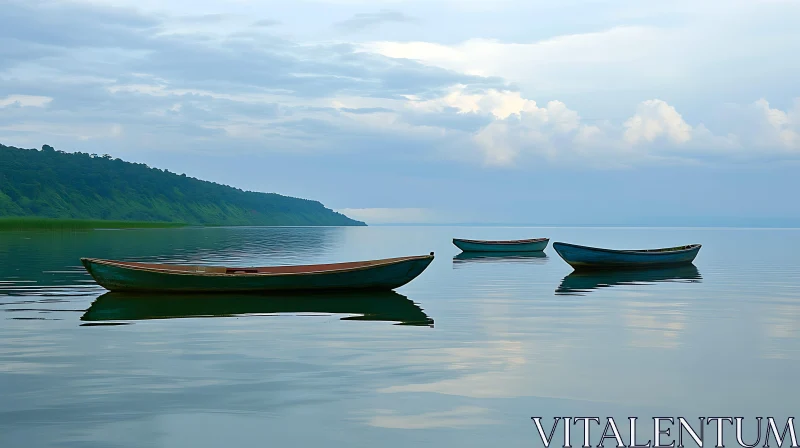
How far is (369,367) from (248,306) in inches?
508

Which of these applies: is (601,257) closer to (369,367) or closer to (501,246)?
(501,246)

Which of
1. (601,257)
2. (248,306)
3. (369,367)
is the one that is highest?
(601,257)

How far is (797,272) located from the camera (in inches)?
2000

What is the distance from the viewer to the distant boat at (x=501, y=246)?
82.4m

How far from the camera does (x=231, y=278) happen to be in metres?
30.7

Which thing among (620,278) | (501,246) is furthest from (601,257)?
(501,246)

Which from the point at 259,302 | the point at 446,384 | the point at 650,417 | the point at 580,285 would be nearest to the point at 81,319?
→ the point at 259,302

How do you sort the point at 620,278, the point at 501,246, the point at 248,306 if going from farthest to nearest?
the point at 501,246 < the point at 620,278 < the point at 248,306

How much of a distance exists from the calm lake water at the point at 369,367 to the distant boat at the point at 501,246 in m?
50.9

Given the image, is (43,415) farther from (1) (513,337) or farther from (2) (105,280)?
(2) (105,280)

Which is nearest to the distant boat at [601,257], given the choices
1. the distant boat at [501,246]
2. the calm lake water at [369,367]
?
the calm lake water at [369,367]

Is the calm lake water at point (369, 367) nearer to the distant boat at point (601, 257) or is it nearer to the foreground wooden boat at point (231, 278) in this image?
the foreground wooden boat at point (231, 278)

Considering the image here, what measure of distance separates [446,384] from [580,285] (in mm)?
27259

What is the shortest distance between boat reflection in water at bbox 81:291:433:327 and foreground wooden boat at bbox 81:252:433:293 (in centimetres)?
39
